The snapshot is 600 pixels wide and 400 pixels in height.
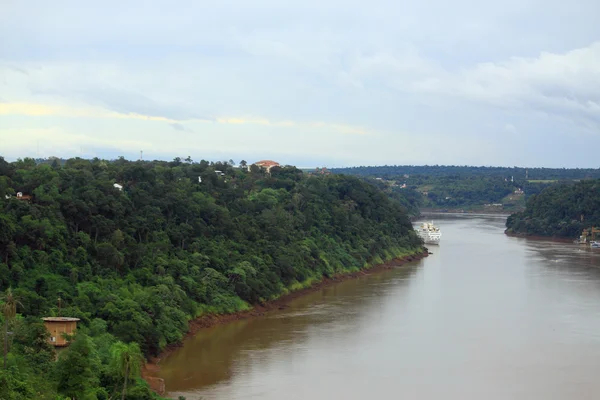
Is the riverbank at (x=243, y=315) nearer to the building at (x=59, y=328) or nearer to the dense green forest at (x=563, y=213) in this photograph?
the building at (x=59, y=328)

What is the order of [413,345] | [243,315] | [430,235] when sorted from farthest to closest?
[430,235], [243,315], [413,345]

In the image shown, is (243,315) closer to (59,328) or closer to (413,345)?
(413,345)

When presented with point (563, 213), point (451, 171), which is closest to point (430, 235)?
point (563, 213)

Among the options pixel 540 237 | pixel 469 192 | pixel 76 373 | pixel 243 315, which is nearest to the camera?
pixel 76 373

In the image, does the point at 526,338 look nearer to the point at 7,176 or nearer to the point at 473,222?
the point at 7,176

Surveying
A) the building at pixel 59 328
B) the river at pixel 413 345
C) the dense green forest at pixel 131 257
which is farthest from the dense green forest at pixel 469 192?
the building at pixel 59 328

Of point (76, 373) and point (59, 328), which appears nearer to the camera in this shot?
point (76, 373)
